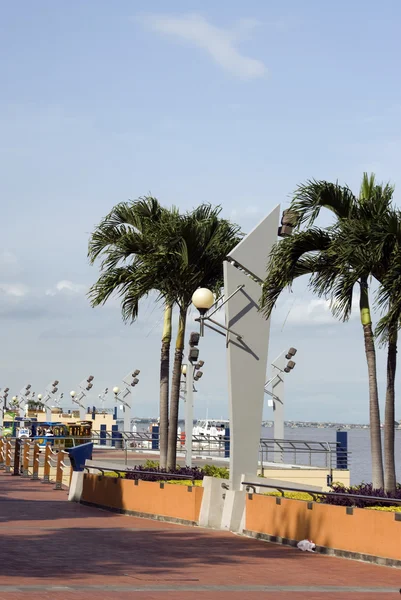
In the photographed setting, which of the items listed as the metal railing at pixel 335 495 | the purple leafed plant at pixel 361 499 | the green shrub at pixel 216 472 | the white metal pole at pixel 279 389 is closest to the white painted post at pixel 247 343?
the metal railing at pixel 335 495

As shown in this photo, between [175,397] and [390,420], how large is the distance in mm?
7286

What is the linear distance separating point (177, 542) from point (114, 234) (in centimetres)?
949

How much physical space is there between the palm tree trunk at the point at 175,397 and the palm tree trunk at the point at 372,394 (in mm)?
6426

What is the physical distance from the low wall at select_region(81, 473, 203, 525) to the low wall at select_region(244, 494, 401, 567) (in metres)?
1.70

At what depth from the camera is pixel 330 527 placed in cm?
1399

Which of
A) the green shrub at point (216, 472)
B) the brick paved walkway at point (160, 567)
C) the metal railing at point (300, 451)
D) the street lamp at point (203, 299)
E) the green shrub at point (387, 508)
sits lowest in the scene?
the brick paved walkway at point (160, 567)

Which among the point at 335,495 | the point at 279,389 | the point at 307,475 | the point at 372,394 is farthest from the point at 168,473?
the point at 279,389

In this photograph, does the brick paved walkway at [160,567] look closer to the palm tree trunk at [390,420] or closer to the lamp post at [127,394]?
the palm tree trunk at [390,420]

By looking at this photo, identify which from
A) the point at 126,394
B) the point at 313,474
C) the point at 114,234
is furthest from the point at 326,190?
the point at 126,394

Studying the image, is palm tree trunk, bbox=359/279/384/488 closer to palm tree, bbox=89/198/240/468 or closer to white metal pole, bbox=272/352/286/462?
palm tree, bbox=89/198/240/468

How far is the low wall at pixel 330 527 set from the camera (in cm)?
1285

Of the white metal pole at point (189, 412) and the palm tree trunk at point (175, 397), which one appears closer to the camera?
the palm tree trunk at point (175, 397)

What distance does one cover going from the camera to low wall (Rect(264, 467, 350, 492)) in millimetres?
35562

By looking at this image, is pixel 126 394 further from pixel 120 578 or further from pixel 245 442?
pixel 120 578
